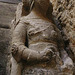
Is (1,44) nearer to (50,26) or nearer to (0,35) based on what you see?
(0,35)

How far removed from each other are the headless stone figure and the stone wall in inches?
36.0

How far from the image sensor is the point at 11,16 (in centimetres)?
387

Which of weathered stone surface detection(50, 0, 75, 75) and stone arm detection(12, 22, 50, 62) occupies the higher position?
weathered stone surface detection(50, 0, 75, 75)

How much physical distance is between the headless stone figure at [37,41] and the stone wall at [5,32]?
36.0 inches

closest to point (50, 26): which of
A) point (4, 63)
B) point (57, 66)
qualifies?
point (57, 66)

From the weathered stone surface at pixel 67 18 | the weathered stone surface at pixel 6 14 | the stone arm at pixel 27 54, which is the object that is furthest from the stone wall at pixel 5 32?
the stone arm at pixel 27 54

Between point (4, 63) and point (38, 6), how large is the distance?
1.05 meters

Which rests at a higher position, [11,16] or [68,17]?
[11,16]

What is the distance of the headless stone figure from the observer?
6.16 ft

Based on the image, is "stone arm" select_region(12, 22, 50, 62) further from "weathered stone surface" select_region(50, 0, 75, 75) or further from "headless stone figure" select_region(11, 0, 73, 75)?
"weathered stone surface" select_region(50, 0, 75, 75)

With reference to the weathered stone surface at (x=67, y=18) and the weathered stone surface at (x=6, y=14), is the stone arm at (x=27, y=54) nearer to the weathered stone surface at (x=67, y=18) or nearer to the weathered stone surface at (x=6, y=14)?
the weathered stone surface at (x=67, y=18)

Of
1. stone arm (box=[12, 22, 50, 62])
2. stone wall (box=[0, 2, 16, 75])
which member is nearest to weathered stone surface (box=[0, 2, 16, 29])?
stone wall (box=[0, 2, 16, 75])

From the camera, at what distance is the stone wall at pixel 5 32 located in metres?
2.90

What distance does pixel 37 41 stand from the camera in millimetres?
2016
